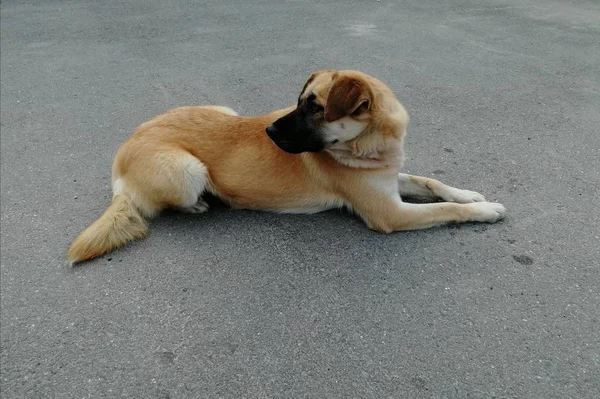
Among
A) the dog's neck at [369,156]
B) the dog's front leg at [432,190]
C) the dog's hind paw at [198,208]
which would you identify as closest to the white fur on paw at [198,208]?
the dog's hind paw at [198,208]

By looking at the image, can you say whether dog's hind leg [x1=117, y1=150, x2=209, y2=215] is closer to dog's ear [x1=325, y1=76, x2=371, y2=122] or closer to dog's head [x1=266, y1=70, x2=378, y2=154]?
dog's head [x1=266, y1=70, x2=378, y2=154]

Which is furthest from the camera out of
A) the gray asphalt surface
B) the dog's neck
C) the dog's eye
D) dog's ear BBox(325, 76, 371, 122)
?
the dog's neck

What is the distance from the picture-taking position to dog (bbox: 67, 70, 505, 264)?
306 cm

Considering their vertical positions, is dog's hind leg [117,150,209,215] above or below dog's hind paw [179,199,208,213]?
above

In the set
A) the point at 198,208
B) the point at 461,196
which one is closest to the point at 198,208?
the point at 198,208

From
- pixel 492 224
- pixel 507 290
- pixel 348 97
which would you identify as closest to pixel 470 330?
pixel 507 290

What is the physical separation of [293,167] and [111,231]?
3.99 ft

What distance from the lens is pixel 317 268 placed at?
9.87 ft

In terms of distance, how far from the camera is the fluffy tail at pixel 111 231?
123 inches

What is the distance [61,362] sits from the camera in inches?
99.0

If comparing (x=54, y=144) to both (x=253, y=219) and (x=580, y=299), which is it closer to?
(x=253, y=219)

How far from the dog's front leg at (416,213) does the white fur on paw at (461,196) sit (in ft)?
0.51

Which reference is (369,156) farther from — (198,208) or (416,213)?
(198,208)

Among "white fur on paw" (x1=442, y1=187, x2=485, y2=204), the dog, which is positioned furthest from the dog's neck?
"white fur on paw" (x1=442, y1=187, x2=485, y2=204)
